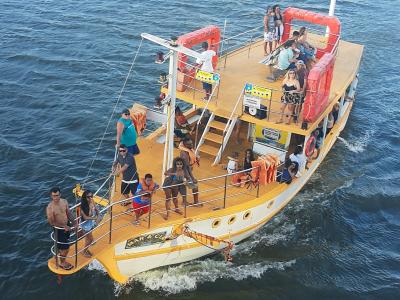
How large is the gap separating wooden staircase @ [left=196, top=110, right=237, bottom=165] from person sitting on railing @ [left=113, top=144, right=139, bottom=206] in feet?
11.3

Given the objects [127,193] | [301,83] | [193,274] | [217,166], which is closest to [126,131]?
[127,193]

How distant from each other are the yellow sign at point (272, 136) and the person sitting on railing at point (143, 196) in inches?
219

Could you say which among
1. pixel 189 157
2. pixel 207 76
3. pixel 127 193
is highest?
pixel 207 76

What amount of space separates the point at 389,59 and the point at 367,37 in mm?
3043

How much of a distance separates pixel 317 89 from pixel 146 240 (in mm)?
7355

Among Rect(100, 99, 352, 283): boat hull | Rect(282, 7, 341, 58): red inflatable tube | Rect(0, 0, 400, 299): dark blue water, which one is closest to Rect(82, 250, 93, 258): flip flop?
Rect(100, 99, 352, 283): boat hull

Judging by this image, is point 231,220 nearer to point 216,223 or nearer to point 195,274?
point 216,223

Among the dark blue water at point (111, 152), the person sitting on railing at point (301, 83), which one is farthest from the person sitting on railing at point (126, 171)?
the person sitting on railing at point (301, 83)

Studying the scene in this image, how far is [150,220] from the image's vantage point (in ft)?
51.7

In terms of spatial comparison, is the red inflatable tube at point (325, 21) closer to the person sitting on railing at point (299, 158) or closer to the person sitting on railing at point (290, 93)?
the person sitting on railing at point (290, 93)

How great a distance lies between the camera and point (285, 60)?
21.0m

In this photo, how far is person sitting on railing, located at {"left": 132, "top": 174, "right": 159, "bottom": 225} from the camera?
1527 cm

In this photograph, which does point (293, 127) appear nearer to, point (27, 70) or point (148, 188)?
point (148, 188)

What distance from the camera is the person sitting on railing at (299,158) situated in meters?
18.2
